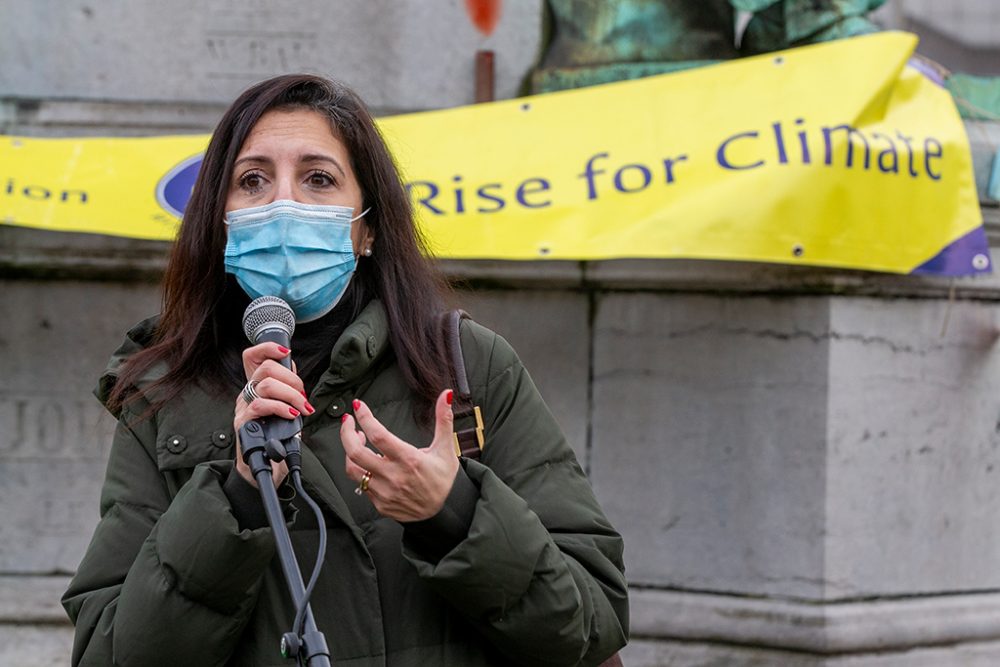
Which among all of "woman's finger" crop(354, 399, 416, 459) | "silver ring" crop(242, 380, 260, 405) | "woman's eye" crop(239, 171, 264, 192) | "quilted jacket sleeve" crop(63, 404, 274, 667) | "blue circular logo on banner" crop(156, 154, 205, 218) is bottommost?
"quilted jacket sleeve" crop(63, 404, 274, 667)

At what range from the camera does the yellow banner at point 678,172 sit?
422 centimetres

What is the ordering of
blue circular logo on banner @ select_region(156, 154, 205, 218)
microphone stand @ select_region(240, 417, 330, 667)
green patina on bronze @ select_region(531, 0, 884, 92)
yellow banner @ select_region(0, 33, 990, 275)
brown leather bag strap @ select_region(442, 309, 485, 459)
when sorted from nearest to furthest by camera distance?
microphone stand @ select_region(240, 417, 330, 667) < brown leather bag strap @ select_region(442, 309, 485, 459) < yellow banner @ select_region(0, 33, 990, 275) < blue circular logo on banner @ select_region(156, 154, 205, 218) < green patina on bronze @ select_region(531, 0, 884, 92)

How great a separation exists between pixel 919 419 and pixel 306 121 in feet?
9.56

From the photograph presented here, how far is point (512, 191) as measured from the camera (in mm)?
4355

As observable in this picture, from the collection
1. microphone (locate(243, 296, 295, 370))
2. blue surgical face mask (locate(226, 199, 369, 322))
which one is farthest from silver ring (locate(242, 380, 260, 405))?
blue surgical face mask (locate(226, 199, 369, 322))

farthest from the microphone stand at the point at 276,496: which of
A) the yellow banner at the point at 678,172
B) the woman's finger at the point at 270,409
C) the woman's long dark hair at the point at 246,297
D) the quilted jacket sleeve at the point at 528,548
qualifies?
the yellow banner at the point at 678,172

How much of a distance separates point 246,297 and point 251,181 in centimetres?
19

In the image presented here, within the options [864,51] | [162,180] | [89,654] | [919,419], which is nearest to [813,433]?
[919,419]

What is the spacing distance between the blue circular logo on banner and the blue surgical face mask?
7.10 ft

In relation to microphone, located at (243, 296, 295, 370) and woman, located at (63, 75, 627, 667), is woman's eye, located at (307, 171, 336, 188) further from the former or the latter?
microphone, located at (243, 296, 295, 370)

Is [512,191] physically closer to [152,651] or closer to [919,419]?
[919,419]

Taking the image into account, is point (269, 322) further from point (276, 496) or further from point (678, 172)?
point (678, 172)

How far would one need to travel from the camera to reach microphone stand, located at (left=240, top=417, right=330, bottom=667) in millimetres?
1697

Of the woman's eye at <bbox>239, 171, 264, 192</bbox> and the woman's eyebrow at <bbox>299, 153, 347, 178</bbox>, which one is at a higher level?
the woman's eyebrow at <bbox>299, 153, 347, 178</bbox>
